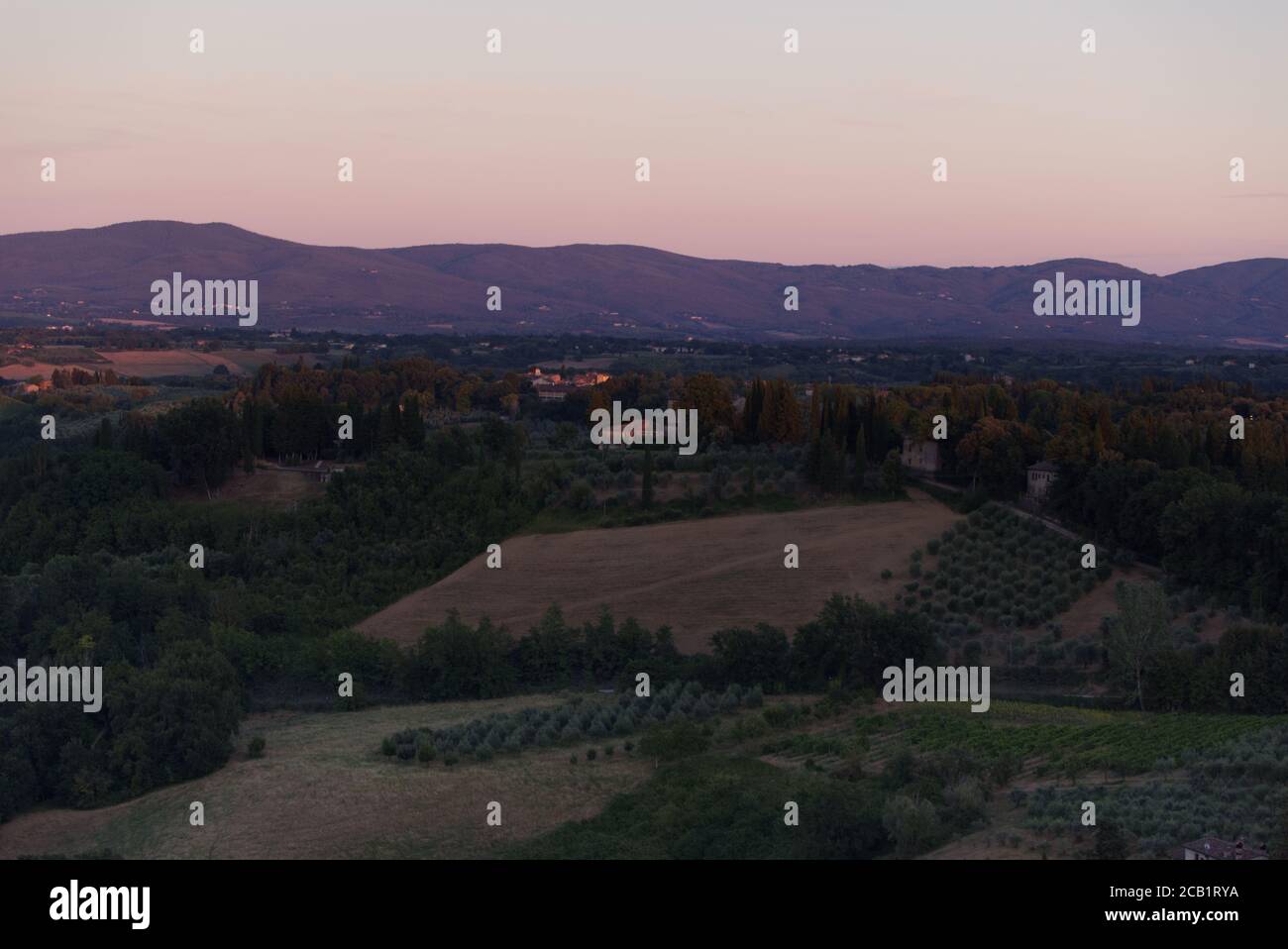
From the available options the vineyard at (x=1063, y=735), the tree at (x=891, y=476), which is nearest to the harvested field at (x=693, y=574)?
the tree at (x=891, y=476)

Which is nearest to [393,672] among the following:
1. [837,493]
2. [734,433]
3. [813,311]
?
[837,493]

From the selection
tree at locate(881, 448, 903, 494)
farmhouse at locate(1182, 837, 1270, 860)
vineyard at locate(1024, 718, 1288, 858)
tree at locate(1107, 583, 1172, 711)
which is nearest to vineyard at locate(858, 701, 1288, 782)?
vineyard at locate(1024, 718, 1288, 858)

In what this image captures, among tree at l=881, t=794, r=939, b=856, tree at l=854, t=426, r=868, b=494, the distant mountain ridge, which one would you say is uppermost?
the distant mountain ridge

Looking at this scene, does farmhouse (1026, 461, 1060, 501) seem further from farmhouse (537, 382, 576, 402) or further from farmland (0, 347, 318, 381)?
farmland (0, 347, 318, 381)

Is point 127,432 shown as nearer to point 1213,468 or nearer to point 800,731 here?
point 800,731

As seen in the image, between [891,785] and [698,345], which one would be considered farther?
[698,345]

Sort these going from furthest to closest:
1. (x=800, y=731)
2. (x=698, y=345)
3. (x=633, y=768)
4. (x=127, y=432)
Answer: (x=698, y=345), (x=127, y=432), (x=800, y=731), (x=633, y=768)
